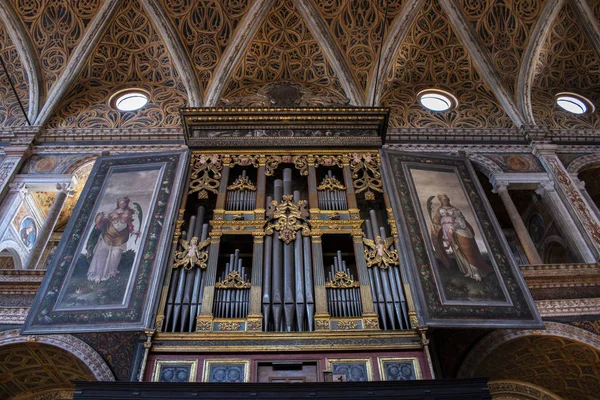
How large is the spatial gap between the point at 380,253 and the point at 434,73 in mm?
6858

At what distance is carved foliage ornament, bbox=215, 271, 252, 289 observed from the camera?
7980 mm

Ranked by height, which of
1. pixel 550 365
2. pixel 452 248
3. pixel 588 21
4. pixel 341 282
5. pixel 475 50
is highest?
pixel 588 21

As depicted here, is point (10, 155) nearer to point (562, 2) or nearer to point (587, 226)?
point (587, 226)

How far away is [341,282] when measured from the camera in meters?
8.08

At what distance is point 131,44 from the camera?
520 inches

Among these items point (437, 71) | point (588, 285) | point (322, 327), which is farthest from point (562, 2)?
point (322, 327)

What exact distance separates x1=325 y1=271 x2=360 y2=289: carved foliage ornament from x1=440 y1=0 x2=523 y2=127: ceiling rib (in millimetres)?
7136

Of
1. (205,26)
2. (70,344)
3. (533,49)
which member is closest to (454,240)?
(70,344)

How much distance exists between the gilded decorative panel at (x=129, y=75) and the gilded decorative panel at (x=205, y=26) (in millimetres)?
577

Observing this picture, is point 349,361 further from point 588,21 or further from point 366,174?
point 588,21

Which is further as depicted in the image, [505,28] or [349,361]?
[505,28]

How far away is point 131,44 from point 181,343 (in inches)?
344

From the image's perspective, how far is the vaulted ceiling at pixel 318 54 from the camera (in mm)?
12711

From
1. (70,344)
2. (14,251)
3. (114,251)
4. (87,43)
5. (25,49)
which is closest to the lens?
(70,344)
